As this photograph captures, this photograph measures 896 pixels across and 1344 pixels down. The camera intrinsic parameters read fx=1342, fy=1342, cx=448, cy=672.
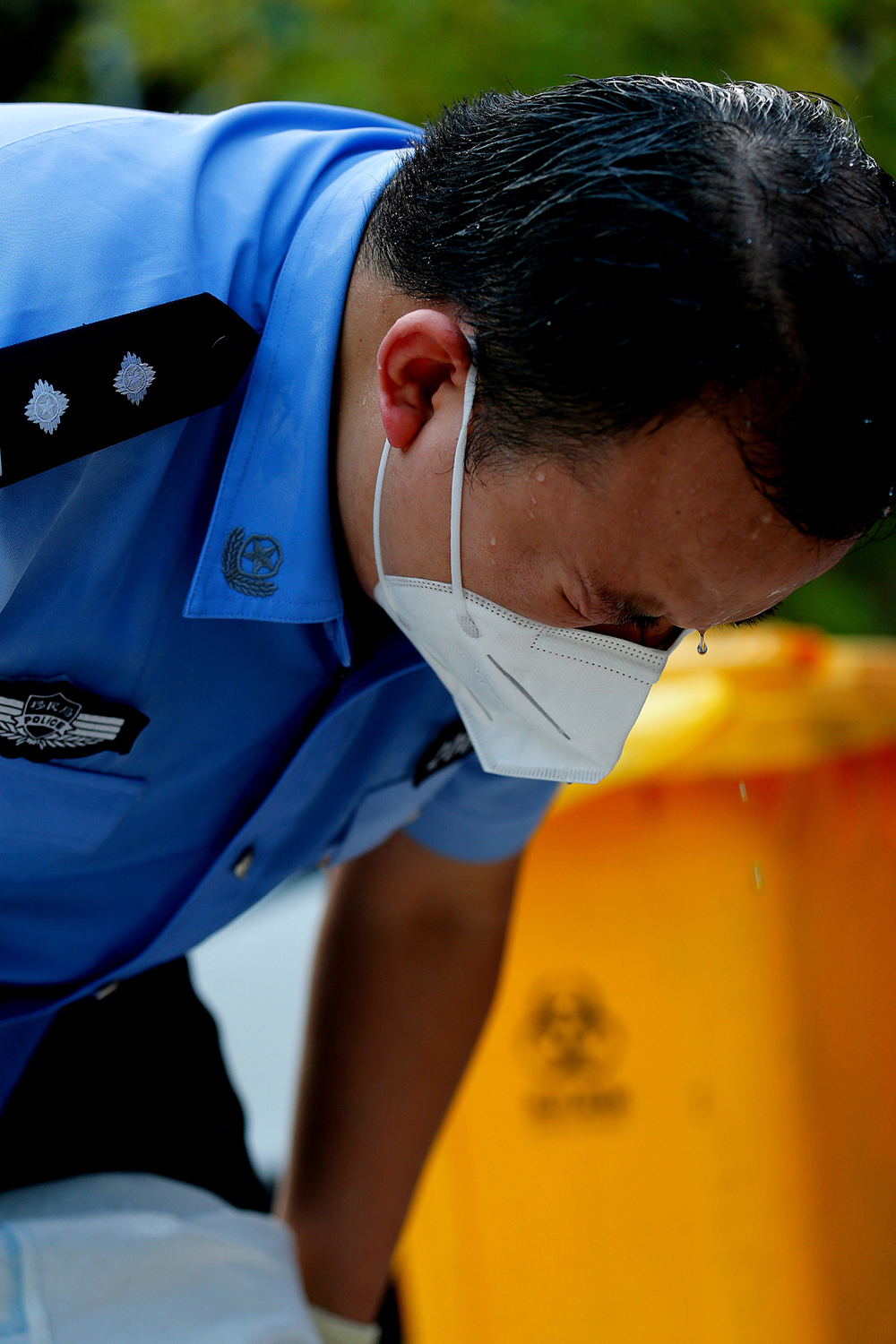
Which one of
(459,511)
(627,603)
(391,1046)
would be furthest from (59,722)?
(391,1046)

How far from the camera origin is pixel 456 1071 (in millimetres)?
1814

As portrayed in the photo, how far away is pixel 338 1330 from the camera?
1768 millimetres

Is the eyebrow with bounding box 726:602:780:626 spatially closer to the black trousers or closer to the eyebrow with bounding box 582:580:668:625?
the eyebrow with bounding box 582:580:668:625

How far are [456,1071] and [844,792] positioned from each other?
2.50 ft

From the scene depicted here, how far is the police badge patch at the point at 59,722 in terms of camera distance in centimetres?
116

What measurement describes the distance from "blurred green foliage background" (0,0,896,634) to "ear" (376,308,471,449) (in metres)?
1.69

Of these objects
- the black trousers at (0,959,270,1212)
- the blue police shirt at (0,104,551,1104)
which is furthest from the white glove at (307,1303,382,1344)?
the blue police shirt at (0,104,551,1104)

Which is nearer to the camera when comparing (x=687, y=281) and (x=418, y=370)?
(x=687, y=281)

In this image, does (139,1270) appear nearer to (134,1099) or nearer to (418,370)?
(134,1099)

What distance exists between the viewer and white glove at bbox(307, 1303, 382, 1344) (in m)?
1.76

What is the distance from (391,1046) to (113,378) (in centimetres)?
105

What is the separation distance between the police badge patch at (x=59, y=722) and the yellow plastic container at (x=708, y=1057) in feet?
3.17

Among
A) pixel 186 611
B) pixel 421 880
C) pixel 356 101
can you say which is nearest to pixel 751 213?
pixel 186 611

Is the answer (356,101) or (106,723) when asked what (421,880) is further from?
(356,101)
